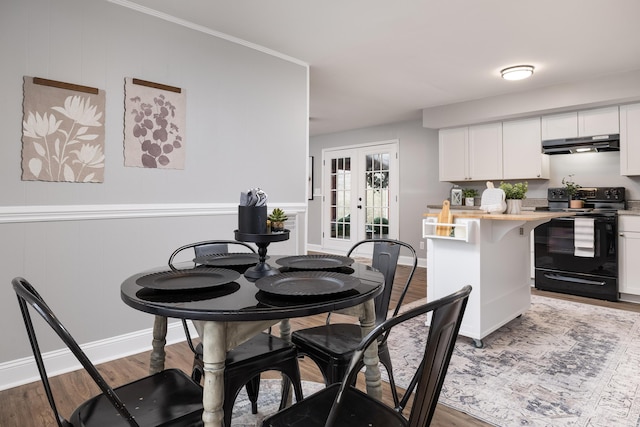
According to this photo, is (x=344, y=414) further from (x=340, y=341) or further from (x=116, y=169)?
(x=116, y=169)

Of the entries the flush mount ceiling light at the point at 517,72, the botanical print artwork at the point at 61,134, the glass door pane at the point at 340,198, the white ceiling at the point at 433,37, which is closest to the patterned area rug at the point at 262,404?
the botanical print artwork at the point at 61,134

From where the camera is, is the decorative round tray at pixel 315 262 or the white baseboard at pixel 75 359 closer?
the decorative round tray at pixel 315 262

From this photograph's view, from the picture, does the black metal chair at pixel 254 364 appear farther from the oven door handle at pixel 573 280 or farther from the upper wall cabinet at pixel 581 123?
the upper wall cabinet at pixel 581 123

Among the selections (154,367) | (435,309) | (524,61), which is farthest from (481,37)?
(154,367)

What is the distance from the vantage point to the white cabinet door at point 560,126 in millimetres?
4453

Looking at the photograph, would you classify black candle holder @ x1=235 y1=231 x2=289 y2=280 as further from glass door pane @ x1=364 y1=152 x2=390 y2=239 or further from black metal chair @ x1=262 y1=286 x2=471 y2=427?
glass door pane @ x1=364 y1=152 x2=390 y2=239

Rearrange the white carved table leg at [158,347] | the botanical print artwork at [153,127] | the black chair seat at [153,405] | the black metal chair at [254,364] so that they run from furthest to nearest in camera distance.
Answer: the botanical print artwork at [153,127] → the white carved table leg at [158,347] → the black metal chair at [254,364] → the black chair seat at [153,405]

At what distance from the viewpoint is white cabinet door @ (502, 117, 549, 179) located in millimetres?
4715

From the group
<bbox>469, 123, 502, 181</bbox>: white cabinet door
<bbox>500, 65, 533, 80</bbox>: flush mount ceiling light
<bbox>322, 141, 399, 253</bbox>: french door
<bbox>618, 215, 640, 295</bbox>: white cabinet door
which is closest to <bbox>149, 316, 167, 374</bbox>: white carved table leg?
<bbox>500, 65, 533, 80</bbox>: flush mount ceiling light

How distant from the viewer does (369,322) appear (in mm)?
1453

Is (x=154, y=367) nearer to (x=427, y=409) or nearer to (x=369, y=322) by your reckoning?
(x=369, y=322)

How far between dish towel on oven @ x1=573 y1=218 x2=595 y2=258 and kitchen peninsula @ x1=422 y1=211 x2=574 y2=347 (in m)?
1.41

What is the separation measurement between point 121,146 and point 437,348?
246 cm

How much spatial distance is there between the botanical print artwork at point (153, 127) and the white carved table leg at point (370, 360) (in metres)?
2.03
